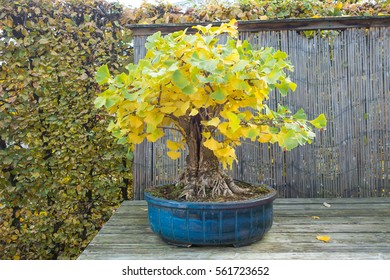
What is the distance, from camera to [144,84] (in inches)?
42.1

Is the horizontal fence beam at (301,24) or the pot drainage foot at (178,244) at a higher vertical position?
the horizontal fence beam at (301,24)

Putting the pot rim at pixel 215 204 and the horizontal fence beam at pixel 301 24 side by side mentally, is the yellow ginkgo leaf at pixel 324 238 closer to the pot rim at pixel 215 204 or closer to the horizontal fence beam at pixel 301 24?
the pot rim at pixel 215 204

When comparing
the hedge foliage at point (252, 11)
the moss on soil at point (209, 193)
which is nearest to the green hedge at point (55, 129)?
the hedge foliage at point (252, 11)

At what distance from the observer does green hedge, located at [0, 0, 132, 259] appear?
1.89 m

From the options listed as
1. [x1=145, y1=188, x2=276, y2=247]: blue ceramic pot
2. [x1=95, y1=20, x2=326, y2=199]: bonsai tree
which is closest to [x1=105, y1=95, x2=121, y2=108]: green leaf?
[x1=95, y1=20, x2=326, y2=199]: bonsai tree

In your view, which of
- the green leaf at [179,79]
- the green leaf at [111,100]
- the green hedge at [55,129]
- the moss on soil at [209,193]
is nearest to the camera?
the green leaf at [179,79]

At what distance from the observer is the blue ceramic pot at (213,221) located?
3.76ft

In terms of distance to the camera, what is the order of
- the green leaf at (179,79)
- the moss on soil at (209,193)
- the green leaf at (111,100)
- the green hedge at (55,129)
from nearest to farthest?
1. the green leaf at (179,79)
2. the green leaf at (111,100)
3. the moss on soil at (209,193)
4. the green hedge at (55,129)

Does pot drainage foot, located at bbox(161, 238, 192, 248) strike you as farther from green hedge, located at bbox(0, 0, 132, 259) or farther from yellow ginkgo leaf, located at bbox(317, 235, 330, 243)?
green hedge, located at bbox(0, 0, 132, 259)

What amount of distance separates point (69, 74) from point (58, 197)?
756mm

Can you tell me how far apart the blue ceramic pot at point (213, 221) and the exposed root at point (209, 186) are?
0.09 meters

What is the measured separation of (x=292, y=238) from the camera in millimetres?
1286
